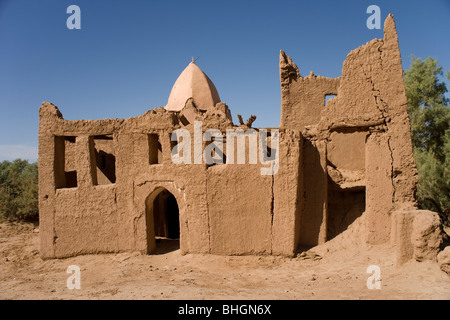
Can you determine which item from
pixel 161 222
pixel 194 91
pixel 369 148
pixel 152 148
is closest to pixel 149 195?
pixel 152 148

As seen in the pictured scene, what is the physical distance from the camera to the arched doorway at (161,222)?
966 cm

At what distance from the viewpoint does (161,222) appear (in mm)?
11922

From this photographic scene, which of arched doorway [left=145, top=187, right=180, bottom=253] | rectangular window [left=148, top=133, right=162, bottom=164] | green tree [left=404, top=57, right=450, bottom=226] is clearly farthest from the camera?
green tree [left=404, top=57, right=450, bottom=226]

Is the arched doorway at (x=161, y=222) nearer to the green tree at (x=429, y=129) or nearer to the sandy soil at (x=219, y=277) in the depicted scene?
the sandy soil at (x=219, y=277)

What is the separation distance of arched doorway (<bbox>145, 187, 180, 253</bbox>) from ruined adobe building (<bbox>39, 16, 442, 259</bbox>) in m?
0.16

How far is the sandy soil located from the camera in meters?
6.15

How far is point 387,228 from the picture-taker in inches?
320

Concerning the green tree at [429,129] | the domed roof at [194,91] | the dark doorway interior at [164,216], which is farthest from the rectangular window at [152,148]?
the green tree at [429,129]

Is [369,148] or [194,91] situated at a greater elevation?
[194,91]

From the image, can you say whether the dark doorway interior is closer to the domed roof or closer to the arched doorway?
the arched doorway

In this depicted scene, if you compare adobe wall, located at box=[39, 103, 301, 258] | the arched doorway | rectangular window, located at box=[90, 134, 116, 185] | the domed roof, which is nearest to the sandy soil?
the arched doorway

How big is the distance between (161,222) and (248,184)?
4.49m

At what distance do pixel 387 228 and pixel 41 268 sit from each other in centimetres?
882

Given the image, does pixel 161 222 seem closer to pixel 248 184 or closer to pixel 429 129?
pixel 248 184
